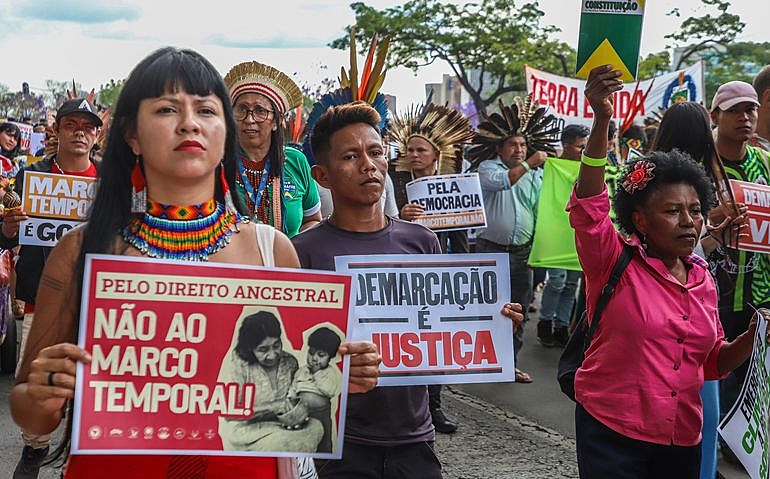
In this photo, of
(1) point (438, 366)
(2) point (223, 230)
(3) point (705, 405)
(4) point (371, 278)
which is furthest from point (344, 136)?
(3) point (705, 405)

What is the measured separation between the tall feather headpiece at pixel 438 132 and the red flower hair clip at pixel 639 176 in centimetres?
400

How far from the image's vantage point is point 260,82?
471cm

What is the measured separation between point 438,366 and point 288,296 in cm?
108

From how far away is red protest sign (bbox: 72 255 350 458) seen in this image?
7.14 ft

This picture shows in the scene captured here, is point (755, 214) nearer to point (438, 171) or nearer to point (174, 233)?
point (174, 233)

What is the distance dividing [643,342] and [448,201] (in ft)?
14.7

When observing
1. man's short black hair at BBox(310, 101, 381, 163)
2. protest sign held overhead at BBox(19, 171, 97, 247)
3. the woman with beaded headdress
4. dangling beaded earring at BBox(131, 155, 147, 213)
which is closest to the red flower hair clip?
man's short black hair at BBox(310, 101, 381, 163)

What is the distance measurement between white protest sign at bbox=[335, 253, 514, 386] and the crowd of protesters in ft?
0.40

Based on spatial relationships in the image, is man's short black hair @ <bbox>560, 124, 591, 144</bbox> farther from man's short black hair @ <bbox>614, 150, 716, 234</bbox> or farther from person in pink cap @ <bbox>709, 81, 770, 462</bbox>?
man's short black hair @ <bbox>614, 150, 716, 234</bbox>

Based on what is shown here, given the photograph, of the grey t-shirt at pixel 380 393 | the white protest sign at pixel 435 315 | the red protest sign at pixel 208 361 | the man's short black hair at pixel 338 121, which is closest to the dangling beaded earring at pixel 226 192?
the red protest sign at pixel 208 361

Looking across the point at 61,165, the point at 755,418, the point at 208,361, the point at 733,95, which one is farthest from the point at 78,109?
the point at 755,418

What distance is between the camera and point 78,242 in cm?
233

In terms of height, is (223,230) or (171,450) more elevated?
(223,230)

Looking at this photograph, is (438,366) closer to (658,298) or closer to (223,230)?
(658,298)
